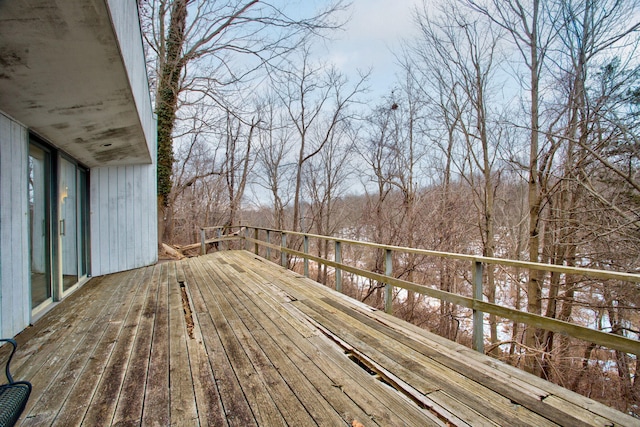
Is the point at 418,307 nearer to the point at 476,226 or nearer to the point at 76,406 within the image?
the point at 476,226

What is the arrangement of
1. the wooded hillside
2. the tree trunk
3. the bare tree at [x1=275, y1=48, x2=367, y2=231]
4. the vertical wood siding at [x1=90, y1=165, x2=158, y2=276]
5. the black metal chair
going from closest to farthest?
1. the black metal chair
2. the wooded hillside
3. the vertical wood siding at [x1=90, y1=165, x2=158, y2=276]
4. the tree trunk
5. the bare tree at [x1=275, y1=48, x2=367, y2=231]

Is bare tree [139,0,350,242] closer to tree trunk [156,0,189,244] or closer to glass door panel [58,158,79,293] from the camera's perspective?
tree trunk [156,0,189,244]

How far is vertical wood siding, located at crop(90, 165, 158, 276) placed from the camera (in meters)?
5.45

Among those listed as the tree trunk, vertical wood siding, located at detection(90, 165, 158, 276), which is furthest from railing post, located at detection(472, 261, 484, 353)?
the tree trunk

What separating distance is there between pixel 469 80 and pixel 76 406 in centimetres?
939

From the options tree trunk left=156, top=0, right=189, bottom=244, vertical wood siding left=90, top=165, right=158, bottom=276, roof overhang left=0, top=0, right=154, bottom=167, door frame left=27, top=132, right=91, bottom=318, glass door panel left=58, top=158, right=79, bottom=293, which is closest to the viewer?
roof overhang left=0, top=0, right=154, bottom=167

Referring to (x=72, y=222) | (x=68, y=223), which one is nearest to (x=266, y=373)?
(x=68, y=223)

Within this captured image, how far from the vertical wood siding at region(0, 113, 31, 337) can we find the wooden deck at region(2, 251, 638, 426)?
0.26 meters

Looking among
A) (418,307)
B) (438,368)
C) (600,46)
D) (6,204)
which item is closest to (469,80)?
(600,46)

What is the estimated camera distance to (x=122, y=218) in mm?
5824

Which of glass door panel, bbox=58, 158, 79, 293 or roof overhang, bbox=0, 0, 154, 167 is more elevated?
roof overhang, bbox=0, 0, 154, 167

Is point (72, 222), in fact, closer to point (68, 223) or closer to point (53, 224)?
point (68, 223)

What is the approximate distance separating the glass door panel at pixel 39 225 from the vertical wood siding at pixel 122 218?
1886 millimetres

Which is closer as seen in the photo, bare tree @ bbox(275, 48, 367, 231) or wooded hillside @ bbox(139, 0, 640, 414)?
wooded hillside @ bbox(139, 0, 640, 414)
